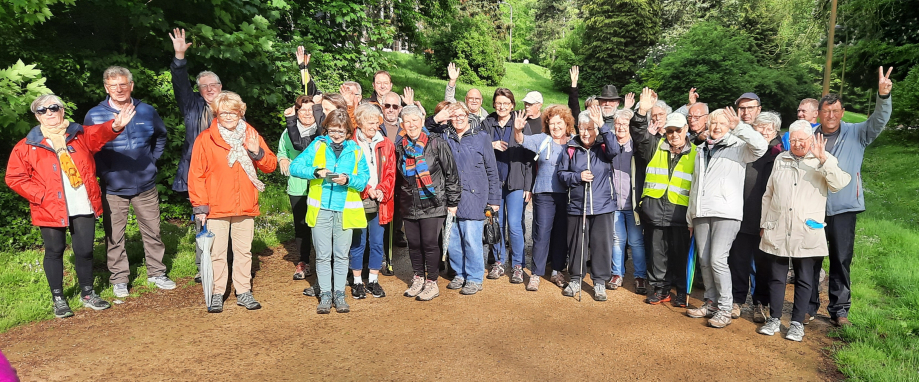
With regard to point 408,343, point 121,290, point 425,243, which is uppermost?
point 425,243

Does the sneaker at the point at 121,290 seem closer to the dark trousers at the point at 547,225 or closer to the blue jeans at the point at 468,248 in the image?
the blue jeans at the point at 468,248

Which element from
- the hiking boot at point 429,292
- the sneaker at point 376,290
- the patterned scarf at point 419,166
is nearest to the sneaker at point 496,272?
the hiking boot at point 429,292

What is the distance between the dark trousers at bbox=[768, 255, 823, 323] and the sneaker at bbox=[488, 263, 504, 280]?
2.86 m

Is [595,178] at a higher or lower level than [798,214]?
higher

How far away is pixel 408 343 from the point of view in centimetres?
509

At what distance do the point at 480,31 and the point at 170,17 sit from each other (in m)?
21.9

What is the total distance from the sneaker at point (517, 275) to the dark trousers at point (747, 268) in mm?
2196

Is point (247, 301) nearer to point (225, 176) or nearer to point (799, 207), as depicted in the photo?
point (225, 176)

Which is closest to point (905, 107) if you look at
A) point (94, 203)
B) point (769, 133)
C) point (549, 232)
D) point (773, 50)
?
point (773, 50)

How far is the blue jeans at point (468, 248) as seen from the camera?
6406 mm

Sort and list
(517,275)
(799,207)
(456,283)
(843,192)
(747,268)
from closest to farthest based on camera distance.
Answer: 1. (799,207)
2. (843,192)
3. (747,268)
4. (456,283)
5. (517,275)

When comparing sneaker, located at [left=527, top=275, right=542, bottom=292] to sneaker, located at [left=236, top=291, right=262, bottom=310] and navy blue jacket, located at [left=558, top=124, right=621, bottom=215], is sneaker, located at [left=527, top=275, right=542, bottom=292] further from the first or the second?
sneaker, located at [left=236, top=291, right=262, bottom=310]

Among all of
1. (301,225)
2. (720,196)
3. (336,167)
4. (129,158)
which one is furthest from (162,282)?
(720,196)

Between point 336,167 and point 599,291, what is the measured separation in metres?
3.02
